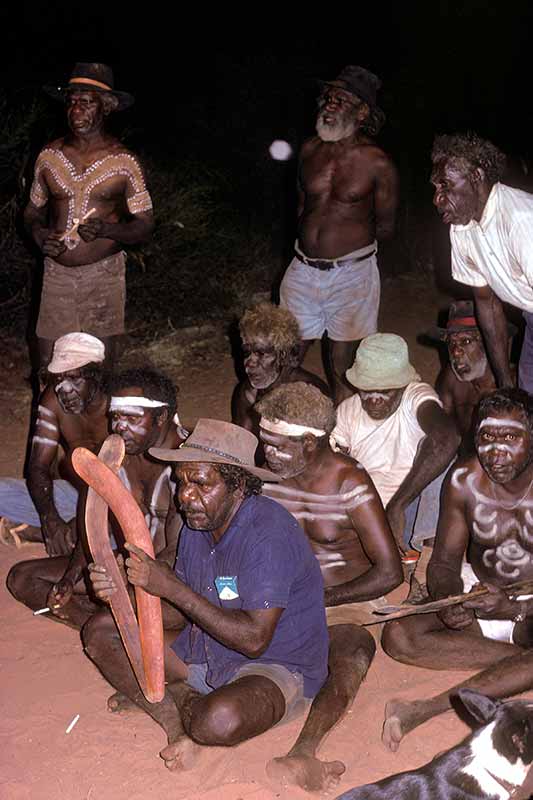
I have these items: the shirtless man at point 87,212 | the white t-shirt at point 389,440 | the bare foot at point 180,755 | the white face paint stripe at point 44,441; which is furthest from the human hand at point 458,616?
the shirtless man at point 87,212

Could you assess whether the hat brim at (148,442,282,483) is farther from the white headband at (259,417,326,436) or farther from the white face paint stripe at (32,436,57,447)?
the white face paint stripe at (32,436,57,447)

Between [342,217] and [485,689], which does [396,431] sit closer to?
[485,689]

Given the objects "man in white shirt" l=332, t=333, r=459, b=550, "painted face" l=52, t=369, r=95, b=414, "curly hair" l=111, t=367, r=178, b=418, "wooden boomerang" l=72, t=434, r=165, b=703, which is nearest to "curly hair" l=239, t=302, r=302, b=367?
"man in white shirt" l=332, t=333, r=459, b=550

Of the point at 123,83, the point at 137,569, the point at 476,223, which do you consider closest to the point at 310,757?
the point at 137,569

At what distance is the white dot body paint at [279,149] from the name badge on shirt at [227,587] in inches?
407

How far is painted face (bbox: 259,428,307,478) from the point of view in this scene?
4016mm

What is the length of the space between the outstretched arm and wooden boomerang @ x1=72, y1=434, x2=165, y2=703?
235cm

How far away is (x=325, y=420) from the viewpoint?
4.02 m

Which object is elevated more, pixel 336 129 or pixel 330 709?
pixel 336 129

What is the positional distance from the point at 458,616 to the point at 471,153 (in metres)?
2.07

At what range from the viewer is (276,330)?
202 inches

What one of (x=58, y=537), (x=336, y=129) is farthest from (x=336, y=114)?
(x=58, y=537)

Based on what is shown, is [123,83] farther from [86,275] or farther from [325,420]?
[325,420]

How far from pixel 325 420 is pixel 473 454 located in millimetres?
678
